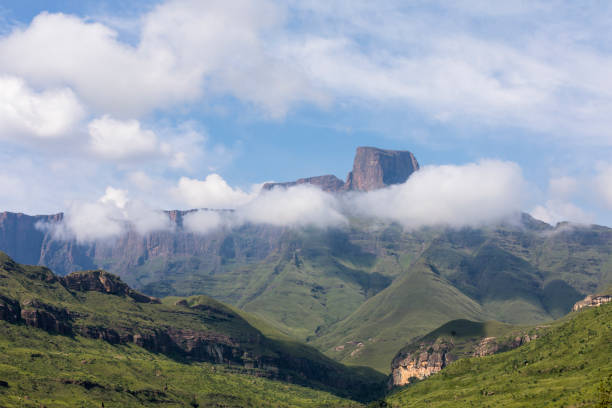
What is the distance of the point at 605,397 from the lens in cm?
14475
